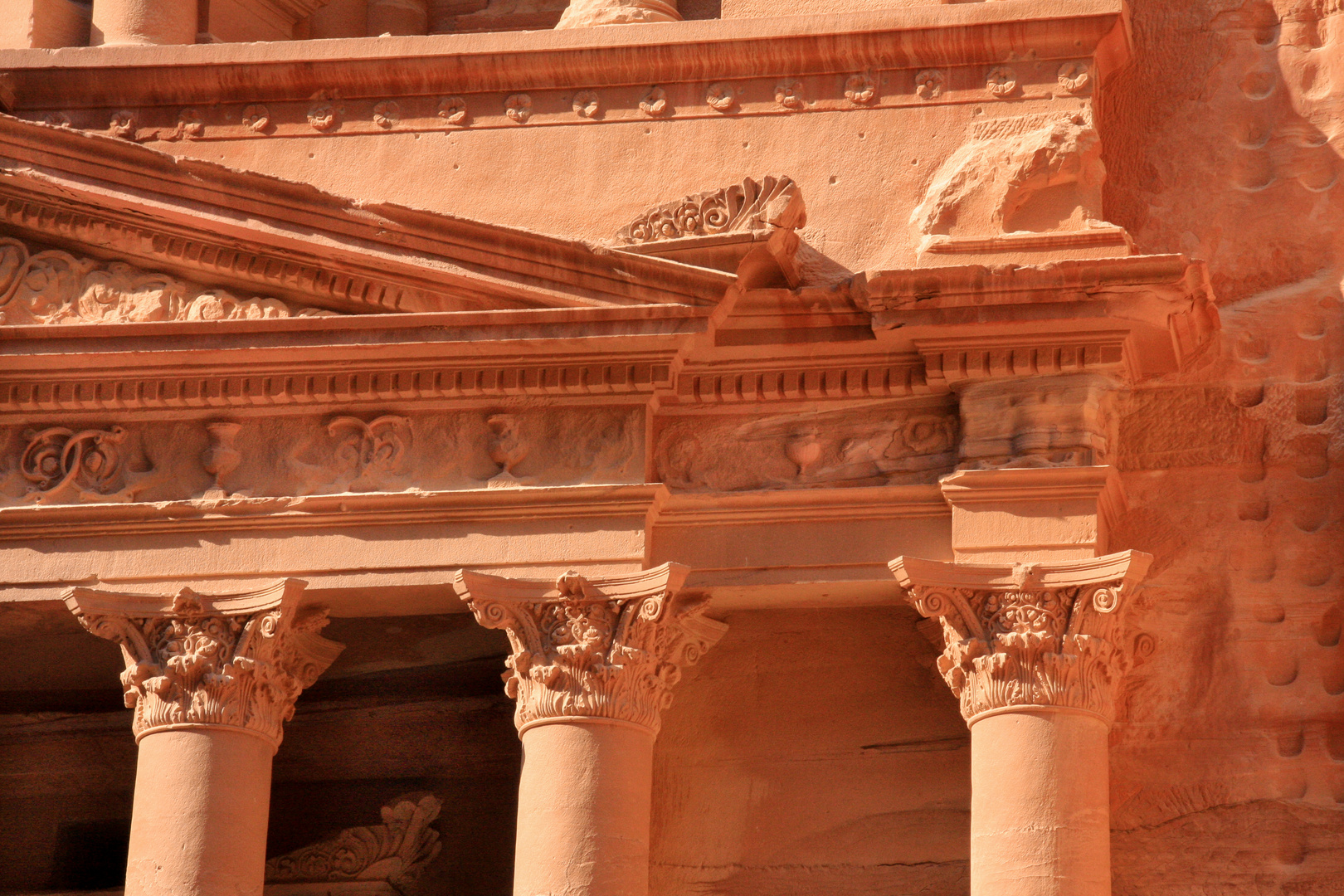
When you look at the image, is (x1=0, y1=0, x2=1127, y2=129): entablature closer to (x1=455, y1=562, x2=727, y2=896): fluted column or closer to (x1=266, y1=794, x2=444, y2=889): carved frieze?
(x1=455, y1=562, x2=727, y2=896): fluted column

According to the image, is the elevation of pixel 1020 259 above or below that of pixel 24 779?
above

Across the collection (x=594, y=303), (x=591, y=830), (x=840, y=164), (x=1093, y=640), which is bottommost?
(x=591, y=830)

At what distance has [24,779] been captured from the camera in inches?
507

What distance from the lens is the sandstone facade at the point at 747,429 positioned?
1008 centimetres

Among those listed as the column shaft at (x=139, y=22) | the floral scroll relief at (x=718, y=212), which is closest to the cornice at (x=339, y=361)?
the floral scroll relief at (x=718, y=212)

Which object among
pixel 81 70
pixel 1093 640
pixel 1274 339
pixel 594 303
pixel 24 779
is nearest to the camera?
pixel 1093 640

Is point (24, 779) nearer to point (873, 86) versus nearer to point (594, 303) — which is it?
point (594, 303)

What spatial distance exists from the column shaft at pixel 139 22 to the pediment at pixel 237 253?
2.19 meters

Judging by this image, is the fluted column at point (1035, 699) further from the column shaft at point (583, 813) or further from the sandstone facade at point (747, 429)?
the column shaft at point (583, 813)

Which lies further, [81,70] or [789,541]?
[81,70]

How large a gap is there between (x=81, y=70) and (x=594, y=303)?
3.46m

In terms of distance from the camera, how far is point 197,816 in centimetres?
1003

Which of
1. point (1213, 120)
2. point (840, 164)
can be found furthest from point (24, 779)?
point (1213, 120)

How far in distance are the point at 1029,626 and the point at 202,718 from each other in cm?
367
